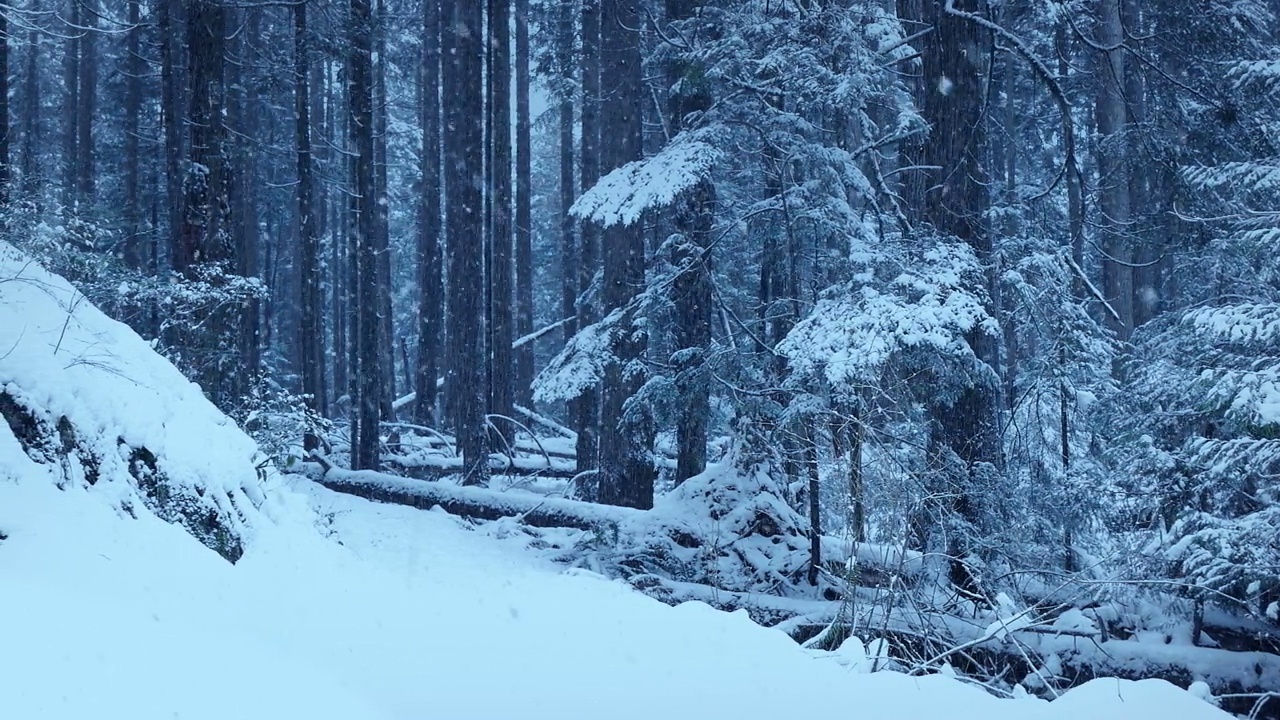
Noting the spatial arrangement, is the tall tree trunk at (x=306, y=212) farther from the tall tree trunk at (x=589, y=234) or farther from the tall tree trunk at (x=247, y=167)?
the tall tree trunk at (x=589, y=234)

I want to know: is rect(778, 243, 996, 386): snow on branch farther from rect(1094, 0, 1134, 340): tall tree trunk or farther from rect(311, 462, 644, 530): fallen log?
rect(1094, 0, 1134, 340): tall tree trunk

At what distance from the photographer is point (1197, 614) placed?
651 cm

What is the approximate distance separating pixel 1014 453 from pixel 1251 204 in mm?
4021

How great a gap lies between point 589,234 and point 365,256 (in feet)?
17.7

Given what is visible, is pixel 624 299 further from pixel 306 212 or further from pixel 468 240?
pixel 306 212

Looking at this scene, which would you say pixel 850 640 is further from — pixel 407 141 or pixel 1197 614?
pixel 407 141

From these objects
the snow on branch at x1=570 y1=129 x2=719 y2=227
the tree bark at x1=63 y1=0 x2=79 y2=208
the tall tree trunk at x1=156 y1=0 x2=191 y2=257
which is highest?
the tree bark at x1=63 y1=0 x2=79 y2=208

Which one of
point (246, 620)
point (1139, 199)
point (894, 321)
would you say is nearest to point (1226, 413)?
point (894, 321)

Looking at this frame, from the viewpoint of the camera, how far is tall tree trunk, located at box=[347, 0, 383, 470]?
14438 mm

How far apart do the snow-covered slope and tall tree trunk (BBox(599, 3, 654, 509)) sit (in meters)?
3.79

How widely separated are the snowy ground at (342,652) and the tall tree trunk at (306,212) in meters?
7.18

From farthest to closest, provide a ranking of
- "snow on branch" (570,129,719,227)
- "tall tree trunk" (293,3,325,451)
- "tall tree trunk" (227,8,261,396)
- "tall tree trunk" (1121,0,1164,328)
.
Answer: "tall tree trunk" (227,8,261,396) < "tall tree trunk" (293,3,325,451) < "tall tree trunk" (1121,0,1164,328) < "snow on branch" (570,129,719,227)

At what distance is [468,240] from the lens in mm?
13281

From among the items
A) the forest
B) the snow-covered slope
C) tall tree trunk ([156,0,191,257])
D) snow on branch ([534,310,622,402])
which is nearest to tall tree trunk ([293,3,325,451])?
the forest
